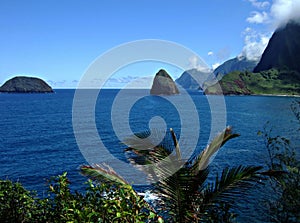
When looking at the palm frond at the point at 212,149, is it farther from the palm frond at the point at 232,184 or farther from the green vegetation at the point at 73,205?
the green vegetation at the point at 73,205

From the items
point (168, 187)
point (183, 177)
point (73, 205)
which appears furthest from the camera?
point (168, 187)

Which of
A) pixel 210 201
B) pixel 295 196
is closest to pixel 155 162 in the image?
pixel 210 201

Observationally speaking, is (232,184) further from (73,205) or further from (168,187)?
(73,205)

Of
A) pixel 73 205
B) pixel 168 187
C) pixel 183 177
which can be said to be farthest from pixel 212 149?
pixel 73 205

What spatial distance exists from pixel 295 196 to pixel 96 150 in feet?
121

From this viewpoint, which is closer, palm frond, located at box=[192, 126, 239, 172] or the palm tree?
the palm tree

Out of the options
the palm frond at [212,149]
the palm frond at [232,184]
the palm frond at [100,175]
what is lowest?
the palm frond at [232,184]

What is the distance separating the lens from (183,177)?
6555 mm

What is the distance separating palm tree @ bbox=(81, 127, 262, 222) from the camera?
661cm

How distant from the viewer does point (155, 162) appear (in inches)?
264

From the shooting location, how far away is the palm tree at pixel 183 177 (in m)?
6.61

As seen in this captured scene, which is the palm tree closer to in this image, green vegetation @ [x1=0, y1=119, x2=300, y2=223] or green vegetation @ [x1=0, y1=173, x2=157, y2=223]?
green vegetation @ [x1=0, y1=119, x2=300, y2=223]

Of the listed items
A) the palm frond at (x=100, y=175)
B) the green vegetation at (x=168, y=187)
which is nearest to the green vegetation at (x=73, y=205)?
the green vegetation at (x=168, y=187)

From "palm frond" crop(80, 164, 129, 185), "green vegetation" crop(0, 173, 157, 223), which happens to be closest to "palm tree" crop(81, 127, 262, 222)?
"palm frond" crop(80, 164, 129, 185)
